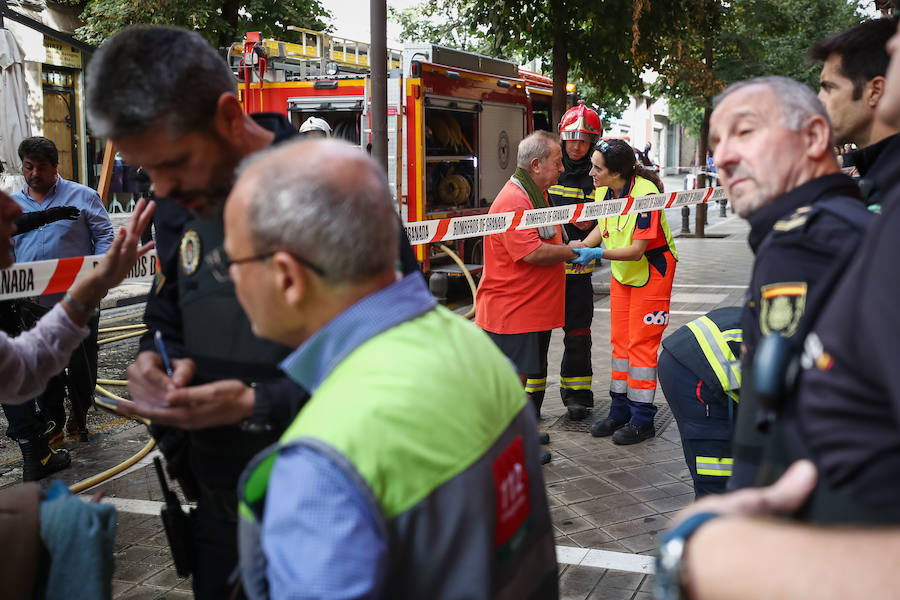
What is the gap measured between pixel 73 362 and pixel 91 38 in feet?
44.4

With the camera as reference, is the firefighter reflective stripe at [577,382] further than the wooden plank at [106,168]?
No

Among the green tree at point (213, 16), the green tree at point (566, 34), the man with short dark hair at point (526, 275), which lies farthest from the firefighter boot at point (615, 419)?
the green tree at point (213, 16)

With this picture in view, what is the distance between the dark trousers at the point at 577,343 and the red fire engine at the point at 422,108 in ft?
14.1

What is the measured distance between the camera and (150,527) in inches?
174

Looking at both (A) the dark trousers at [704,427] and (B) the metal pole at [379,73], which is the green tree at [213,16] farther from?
(A) the dark trousers at [704,427]

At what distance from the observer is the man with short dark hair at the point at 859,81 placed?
2.91 meters

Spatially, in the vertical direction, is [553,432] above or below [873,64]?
below

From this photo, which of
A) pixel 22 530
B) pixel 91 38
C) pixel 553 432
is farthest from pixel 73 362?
pixel 91 38

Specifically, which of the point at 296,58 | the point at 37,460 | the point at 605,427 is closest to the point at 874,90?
the point at 605,427

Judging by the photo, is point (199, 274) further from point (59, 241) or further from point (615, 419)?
point (615, 419)

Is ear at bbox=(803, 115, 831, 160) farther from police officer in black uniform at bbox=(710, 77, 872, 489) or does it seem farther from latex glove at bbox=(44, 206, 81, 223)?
latex glove at bbox=(44, 206, 81, 223)

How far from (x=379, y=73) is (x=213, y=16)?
10179 mm

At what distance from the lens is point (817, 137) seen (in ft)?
6.67

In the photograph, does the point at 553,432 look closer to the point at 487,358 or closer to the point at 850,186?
the point at 850,186
